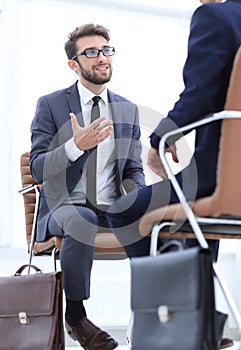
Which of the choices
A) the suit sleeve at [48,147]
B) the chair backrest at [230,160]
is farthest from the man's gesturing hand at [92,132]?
the chair backrest at [230,160]

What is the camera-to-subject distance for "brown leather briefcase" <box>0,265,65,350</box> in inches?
94.8

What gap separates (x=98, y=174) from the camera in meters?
2.87

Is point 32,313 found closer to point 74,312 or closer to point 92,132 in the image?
point 74,312

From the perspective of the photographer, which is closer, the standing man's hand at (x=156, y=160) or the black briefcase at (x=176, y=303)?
the black briefcase at (x=176, y=303)

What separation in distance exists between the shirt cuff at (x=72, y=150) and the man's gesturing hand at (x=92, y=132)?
76 millimetres

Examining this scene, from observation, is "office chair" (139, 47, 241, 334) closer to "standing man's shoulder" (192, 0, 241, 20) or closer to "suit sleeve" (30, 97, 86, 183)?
"standing man's shoulder" (192, 0, 241, 20)

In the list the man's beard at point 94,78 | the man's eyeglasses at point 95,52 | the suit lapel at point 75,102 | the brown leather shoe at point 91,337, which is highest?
the man's eyeglasses at point 95,52

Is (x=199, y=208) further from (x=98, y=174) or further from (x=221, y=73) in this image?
(x=98, y=174)

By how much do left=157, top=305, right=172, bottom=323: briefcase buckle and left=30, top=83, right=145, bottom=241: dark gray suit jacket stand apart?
1.06m

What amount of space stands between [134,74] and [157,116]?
0.68 metres

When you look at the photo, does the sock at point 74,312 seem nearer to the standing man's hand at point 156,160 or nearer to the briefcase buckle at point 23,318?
the briefcase buckle at point 23,318

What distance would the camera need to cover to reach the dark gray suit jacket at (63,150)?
271 cm

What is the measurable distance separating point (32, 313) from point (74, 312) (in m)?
0.19

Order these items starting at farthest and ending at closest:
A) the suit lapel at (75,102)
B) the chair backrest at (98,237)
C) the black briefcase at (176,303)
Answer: the suit lapel at (75,102), the chair backrest at (98,237), the black briefcase at (176,303)
